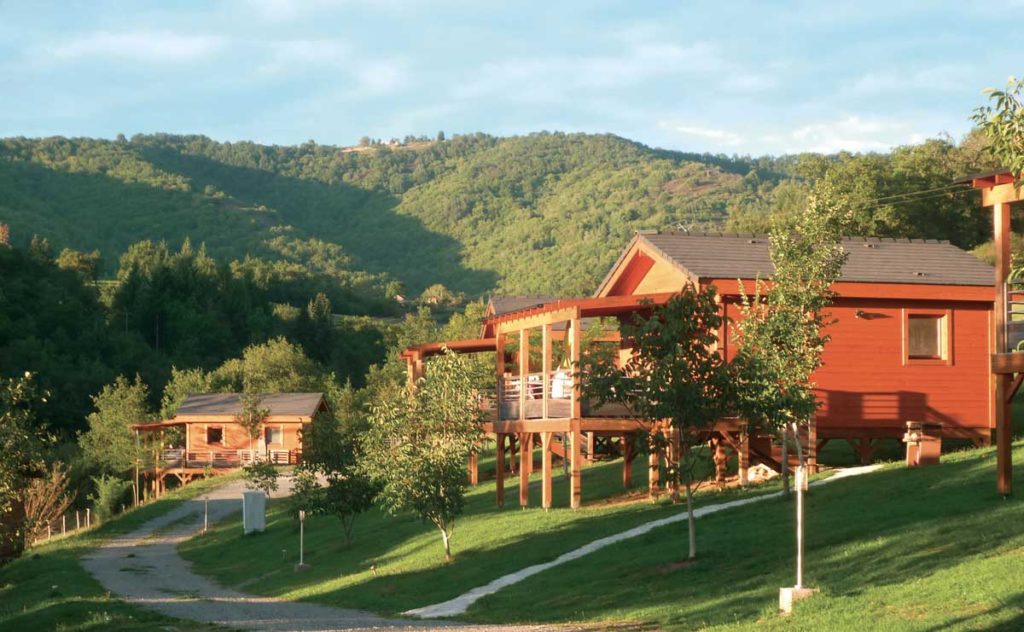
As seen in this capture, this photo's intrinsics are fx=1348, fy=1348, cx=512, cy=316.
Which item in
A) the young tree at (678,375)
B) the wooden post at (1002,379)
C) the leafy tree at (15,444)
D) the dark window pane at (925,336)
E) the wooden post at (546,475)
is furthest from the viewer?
the dark window pane at (925,336)

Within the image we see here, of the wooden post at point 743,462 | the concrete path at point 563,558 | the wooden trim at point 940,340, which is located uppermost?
the wooden trim at point 940,340

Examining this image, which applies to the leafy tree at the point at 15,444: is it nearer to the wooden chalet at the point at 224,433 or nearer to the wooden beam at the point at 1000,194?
the wooden beam at the point at 1000,194

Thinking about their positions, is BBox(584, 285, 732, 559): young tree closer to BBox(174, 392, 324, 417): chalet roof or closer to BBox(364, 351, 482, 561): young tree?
BBox(364, 351, 482, 561): young tree

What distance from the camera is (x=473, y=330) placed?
3551 inches

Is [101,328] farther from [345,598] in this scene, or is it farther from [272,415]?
[345,598]

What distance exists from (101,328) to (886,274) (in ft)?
275

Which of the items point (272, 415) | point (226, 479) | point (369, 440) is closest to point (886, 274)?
point (369, 440)

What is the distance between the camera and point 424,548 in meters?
32.5

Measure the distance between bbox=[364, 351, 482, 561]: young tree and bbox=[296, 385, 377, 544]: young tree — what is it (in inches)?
146

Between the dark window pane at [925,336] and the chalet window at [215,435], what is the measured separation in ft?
Result: 176

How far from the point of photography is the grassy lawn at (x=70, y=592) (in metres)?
22.1

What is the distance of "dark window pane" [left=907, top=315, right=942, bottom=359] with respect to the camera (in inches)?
1372

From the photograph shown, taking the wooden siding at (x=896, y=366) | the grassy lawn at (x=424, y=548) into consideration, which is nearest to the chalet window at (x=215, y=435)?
the grassy lawn at (x=424, y=548)

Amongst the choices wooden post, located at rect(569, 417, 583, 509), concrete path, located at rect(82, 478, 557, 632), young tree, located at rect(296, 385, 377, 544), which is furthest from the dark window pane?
concrete path, located at rect(82, 478, 557, 632)
